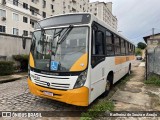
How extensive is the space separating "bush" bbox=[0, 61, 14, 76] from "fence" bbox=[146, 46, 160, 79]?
9428mm

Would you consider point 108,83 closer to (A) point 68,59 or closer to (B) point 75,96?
(B) point 75,96

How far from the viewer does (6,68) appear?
1041cm

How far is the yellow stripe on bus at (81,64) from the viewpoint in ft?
12.9

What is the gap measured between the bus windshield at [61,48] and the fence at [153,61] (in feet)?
21.2

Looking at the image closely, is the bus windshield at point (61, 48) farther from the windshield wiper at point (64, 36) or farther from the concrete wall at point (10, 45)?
the concrete wall at point (10, 45)

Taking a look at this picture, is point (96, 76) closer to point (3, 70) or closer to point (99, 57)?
point (99, 57)

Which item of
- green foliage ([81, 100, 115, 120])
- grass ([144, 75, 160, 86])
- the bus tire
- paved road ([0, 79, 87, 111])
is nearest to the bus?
green foliage ([81, 100, 115, 120])

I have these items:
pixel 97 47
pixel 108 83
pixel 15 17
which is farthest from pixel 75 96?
pixel 15 17

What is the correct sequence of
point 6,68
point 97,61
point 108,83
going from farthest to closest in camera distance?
1. point 6,68
2. point 108,83
3. point 97,61

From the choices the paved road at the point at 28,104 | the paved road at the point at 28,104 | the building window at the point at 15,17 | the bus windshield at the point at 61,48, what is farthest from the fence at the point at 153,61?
the building window at the point at 15,17

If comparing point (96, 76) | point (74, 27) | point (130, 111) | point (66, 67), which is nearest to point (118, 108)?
point (130, 111)

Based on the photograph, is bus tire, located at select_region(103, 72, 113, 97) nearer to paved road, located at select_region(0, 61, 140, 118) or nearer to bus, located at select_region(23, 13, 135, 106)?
bus, located at select_region(23, 13, 135, 106)

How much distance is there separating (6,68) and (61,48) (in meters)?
7.72

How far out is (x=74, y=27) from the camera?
4270 millimetres
